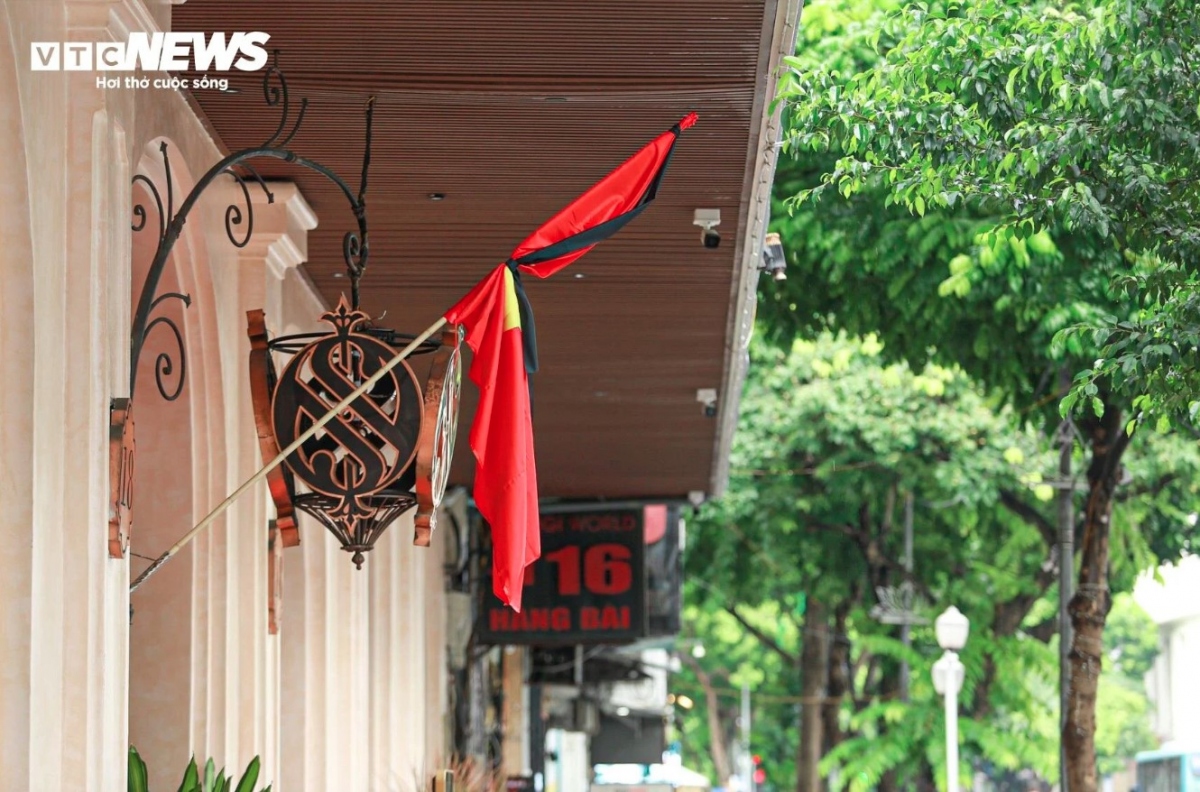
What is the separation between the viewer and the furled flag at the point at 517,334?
5941mm

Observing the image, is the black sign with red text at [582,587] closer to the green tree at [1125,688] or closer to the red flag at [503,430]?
the red flag at [503,430]

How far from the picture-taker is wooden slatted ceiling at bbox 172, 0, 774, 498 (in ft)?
19.9

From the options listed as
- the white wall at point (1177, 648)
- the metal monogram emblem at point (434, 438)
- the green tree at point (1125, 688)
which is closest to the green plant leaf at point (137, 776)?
the metal monogram emblem at point (434, 438)

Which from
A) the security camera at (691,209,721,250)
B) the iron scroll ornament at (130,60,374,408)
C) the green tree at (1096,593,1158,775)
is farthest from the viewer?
the green tree at (1096,593,1158,775)

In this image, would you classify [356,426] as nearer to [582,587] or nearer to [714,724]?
[582,587]

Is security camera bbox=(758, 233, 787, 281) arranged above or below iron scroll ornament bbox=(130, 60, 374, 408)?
above

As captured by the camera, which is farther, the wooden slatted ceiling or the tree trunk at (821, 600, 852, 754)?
the tree trunk at (821, 600, 852, 754)

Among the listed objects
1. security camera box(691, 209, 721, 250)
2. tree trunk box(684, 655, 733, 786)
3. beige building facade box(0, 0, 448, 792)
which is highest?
security camera box(691, 209, 721, 250)

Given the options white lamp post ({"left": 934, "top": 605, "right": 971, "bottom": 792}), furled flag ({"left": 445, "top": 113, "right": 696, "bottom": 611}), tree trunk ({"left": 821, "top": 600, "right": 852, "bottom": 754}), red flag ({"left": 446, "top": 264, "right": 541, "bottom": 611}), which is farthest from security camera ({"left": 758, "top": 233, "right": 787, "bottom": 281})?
tree trunk ({"left": 821, "top": 600, "right": 852, "bottom": 754})

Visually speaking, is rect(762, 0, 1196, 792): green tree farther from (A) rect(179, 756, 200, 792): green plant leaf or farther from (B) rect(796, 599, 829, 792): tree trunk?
(B) rect(796, 599, 829, 792): tree trunk

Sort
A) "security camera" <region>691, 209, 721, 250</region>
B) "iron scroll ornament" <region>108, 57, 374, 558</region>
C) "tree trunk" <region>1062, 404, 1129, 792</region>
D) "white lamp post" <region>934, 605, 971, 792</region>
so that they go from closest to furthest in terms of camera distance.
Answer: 1. "iron scroll ornament" <region>108, 57, 374, 558</region>
2. "security camera" <region>691, 209, 721, 250</region>
3. "tree trunk" <region>1062, 404, 1129, 792</region>
4. "white lamp post" <region>934, 605, 971, 792</region>

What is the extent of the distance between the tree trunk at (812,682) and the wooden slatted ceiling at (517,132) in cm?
1902

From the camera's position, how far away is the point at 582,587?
1761 cm

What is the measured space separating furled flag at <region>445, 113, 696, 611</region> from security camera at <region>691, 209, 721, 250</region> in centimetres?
196
